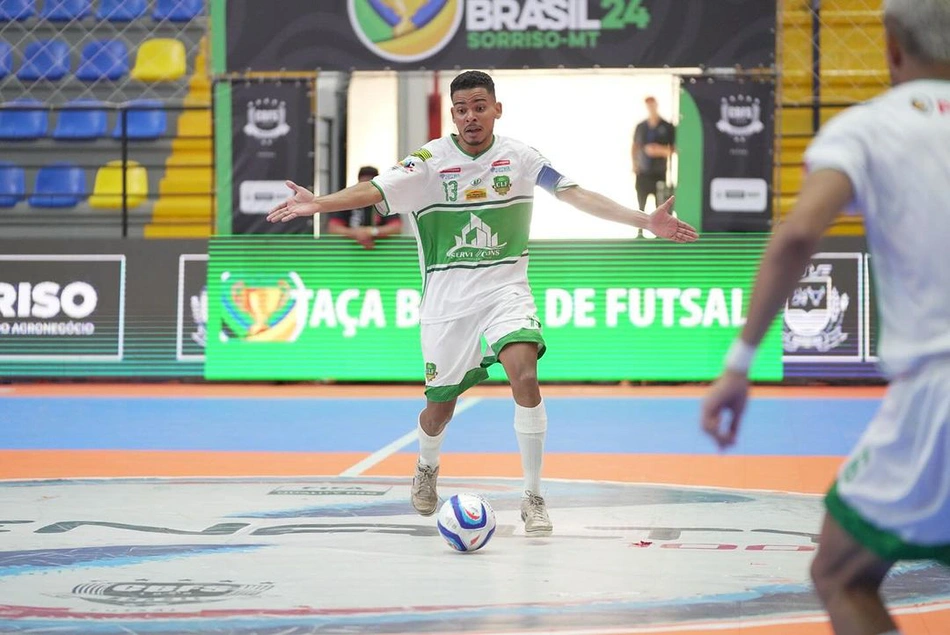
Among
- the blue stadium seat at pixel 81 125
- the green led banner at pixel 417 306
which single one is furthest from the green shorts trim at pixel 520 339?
the blue stadium seat at pixel 81 125

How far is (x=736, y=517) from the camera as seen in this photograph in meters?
7.27

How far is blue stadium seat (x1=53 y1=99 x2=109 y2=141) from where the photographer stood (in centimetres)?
1897

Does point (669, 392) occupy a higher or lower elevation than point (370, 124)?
lower

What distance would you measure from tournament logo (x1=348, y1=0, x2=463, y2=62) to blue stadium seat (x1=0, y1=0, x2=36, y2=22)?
5.81m

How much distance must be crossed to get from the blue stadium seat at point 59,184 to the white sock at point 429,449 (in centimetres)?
1211

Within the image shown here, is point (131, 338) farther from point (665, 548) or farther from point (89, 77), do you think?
point (665, 548)

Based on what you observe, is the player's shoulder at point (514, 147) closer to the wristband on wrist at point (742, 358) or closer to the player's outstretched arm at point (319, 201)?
the player's outstretched arm at point (319, 201)

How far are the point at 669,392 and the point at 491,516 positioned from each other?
9.06 metres

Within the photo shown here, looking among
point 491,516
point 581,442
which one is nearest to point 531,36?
point 581,442

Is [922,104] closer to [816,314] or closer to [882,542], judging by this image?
[882,542]

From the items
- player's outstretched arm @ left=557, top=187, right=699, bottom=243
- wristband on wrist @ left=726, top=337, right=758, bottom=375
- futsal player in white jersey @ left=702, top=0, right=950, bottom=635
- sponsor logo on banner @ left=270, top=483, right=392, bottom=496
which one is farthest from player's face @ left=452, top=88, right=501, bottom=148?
wristband on wrist @ left=726, top=337, right=758, bottom=375

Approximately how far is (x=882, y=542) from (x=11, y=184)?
17.2 meters

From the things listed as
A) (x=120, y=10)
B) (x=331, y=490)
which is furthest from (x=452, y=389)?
(x=120, y=10)

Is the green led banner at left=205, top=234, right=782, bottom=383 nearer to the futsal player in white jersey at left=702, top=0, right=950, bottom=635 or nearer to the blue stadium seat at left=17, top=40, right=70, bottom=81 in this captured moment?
the blue stadium seat at left=17, top=40, right=70, bottom=81
